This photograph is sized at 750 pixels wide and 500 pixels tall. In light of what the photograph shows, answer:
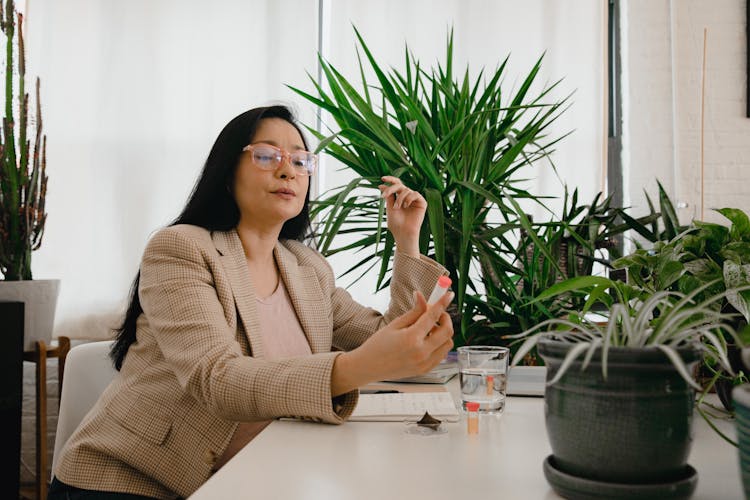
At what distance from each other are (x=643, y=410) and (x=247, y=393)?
0.67 meters

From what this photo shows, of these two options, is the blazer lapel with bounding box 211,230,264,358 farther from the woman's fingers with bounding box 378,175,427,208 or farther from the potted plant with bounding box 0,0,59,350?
the potted plant with bounding box 0,0,59,350

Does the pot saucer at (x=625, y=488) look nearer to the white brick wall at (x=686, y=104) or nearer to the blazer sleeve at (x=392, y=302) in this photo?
the blazer sleeve at (x=392, y=302)

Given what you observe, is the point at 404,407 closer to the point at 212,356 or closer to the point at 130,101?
the point at 212,356

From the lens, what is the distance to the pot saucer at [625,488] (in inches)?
24.5

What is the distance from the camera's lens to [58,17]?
3.03 m

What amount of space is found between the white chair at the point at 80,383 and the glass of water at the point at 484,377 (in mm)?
891

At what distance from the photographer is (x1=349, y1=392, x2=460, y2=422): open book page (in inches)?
44.3

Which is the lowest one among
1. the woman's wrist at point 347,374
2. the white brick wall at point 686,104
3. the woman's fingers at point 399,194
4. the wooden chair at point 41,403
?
the wooden chair at point 41,403

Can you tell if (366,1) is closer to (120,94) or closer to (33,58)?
(120,94)

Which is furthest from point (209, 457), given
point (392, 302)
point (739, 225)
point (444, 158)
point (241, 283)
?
point (444, 158)

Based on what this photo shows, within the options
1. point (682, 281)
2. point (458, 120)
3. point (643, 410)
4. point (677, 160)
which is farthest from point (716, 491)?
point (677, 160)

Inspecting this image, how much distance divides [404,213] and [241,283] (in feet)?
1.70

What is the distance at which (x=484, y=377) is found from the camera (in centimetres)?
117

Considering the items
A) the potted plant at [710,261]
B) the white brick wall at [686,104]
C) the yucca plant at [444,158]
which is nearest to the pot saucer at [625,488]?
the potted plant at [710,261]
